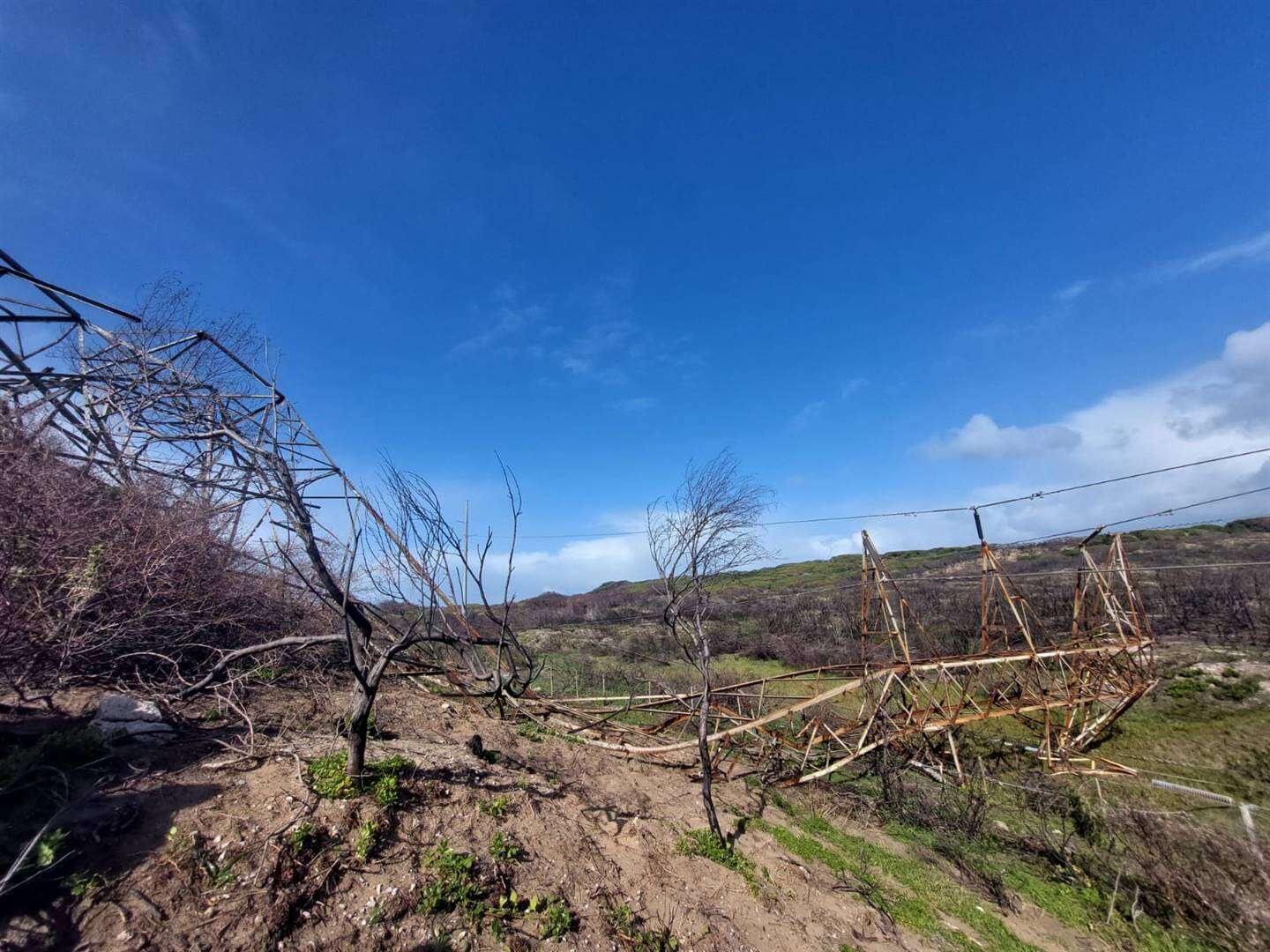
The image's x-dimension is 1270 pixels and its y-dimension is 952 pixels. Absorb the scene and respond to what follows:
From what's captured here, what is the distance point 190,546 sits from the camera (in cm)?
693

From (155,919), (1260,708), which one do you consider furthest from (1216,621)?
(155,919)

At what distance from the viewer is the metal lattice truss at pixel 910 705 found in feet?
34.8

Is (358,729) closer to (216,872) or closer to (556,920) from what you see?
(216,872)

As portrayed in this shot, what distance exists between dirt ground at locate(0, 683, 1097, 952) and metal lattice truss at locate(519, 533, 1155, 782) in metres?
2.61

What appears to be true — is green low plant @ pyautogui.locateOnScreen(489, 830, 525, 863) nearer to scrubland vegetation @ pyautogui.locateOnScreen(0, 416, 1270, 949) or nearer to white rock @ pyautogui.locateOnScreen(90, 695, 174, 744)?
scrubland vegetation @ pyautogui.locateOnScreen(0, 416, 1270, 949)

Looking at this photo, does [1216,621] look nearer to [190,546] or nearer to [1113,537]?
[1113,537]

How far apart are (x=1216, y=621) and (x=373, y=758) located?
30.1m

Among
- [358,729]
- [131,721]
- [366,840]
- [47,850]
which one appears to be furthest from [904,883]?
[131,721]

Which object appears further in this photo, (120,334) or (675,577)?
(120,334)

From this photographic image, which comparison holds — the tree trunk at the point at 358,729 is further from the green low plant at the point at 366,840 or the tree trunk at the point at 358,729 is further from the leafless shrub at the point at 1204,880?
the leafless shrub at the point at 1204,880

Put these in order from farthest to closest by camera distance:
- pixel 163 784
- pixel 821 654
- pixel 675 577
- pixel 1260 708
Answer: pixel 821 654
pixel 1260 708
pixel 675 577
pixel 163 784

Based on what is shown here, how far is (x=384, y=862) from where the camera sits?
186 inches

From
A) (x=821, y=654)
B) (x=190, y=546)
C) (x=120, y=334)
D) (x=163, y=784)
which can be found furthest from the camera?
(x=821, y=654)

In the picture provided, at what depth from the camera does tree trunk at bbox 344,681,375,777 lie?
201 inches
